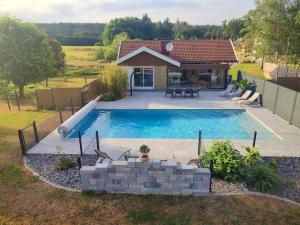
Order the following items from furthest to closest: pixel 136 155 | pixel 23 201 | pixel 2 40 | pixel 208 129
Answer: pixel 2 40
pixel 208 129
pixel 136 155
pixel 23 201

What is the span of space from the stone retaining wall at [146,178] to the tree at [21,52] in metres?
18.8

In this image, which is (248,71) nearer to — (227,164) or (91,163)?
(227,164)

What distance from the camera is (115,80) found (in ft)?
73.0

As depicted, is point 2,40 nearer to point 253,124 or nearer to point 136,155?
point 136,155

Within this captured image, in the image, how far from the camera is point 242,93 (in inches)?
893

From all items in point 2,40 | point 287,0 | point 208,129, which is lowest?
point 208,129

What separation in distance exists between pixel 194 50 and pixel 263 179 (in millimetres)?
20647

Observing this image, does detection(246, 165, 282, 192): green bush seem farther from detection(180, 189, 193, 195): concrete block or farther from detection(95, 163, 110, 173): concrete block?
detection(95, 163, 110, 173): concrete block

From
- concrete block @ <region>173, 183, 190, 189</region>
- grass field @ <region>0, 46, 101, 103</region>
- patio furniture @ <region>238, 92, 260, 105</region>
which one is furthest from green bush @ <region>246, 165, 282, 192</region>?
grass field @ <region>0, 46, 101, 103</region>

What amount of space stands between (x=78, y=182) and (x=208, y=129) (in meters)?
9.64

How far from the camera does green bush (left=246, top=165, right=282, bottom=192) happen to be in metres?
8.32

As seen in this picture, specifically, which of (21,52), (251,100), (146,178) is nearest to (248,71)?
(251,100)

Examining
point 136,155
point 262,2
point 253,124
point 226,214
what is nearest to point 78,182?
point 136,155

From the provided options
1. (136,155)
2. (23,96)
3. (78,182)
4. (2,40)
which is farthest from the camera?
(23,96)
